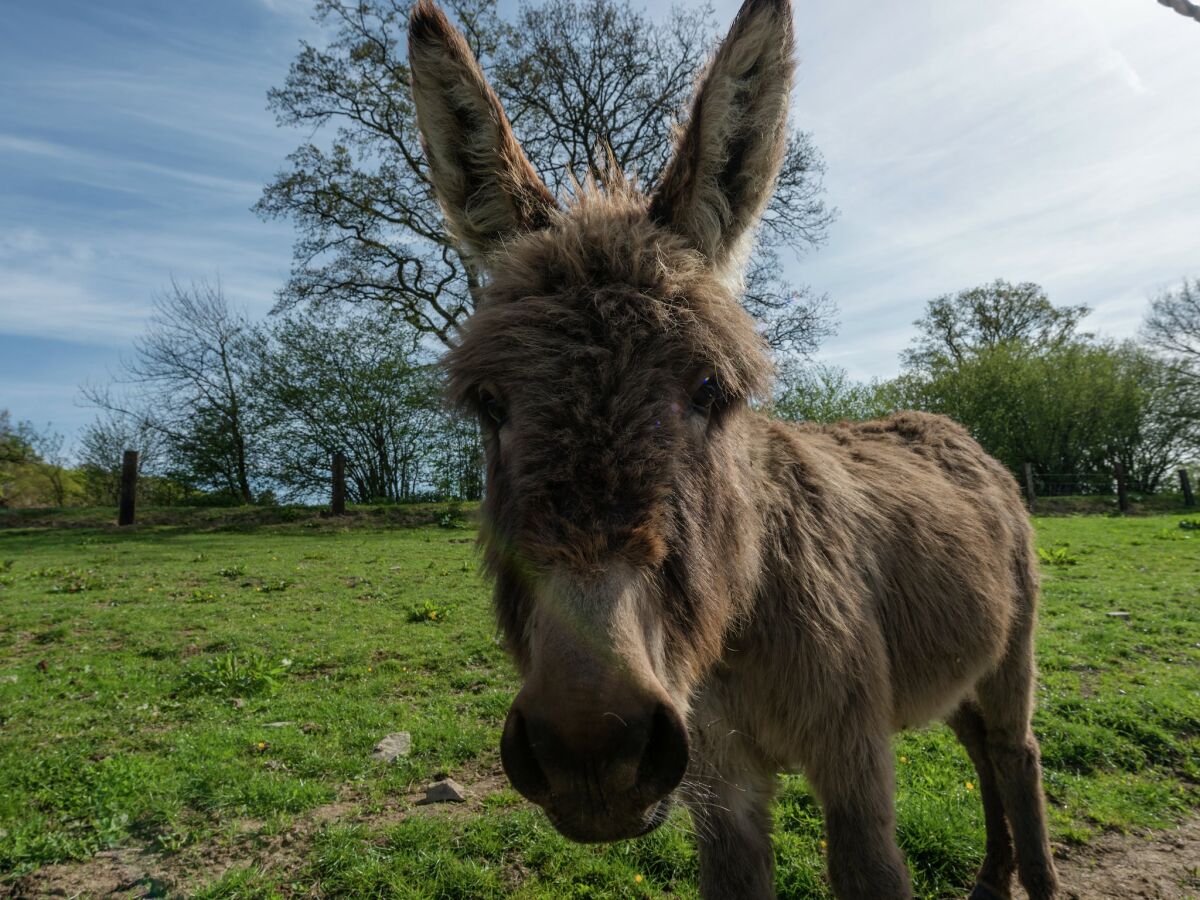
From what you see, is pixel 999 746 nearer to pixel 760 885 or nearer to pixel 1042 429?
pixel 760 885

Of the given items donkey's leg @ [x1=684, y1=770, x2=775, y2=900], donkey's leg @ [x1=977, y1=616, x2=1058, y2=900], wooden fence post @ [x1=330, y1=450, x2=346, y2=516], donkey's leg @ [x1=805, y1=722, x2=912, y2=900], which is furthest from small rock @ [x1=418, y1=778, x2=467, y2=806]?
wooden fence post @ [x1=330, y1=450, x2=346, y2=516]

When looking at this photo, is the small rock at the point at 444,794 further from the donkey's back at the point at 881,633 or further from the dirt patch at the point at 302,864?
the donkey's back at the point at 881,633

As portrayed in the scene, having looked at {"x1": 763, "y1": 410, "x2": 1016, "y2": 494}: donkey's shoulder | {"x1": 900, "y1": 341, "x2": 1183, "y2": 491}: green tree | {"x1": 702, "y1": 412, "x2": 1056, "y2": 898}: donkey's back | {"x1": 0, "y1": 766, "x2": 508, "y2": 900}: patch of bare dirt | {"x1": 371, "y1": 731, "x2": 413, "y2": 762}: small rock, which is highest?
{"x1": 900, "y1": 341, "x2": 1183, "y2": 491}: green tree

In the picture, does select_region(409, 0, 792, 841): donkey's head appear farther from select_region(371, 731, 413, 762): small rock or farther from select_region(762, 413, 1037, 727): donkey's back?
select_region(371, 731, 413, 762): small rock

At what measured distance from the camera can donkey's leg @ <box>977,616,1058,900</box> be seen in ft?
11.2

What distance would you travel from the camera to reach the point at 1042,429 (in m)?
35.2

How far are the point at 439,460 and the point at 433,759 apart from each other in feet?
71.9

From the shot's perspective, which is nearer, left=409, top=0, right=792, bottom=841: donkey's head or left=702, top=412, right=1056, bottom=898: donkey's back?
left=409, top=0, right=792, bottom=841: donkey's head

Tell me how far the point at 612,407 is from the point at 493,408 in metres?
0.57

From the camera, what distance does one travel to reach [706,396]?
2.07 meters

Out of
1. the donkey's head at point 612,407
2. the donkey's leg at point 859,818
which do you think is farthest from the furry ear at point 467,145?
the donkey's leg at point 859,818

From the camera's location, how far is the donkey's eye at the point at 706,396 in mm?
2045

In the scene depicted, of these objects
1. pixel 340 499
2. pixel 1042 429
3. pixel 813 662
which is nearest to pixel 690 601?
pixel 813 662

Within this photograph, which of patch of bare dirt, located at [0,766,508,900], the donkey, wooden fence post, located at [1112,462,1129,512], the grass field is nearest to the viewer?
the donkey
